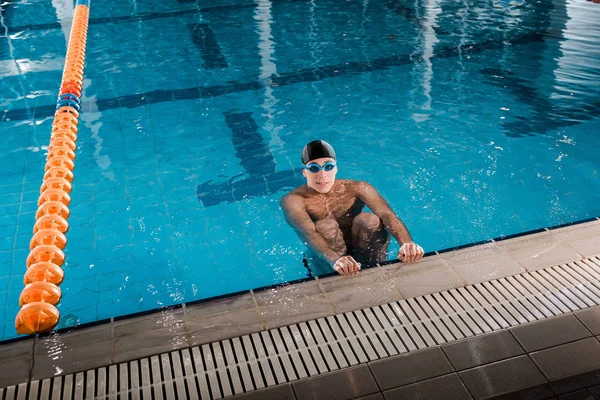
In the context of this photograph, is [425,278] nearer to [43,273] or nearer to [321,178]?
[321,178]

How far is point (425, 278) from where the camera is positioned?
3.24 m

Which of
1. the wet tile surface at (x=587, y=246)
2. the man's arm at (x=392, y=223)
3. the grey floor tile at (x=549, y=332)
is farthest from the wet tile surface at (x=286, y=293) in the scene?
the wet tile surface at (x=587, y=246)

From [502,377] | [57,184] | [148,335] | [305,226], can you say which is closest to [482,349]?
[502,377]

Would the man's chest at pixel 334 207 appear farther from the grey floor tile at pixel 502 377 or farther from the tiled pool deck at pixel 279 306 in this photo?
the grey floor tile at pixel 502 377

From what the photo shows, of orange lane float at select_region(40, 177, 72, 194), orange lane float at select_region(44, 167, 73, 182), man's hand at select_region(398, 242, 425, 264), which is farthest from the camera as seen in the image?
orange lane float at select_region(44, 167, 73, 182)

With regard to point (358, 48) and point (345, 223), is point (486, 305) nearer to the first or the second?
point (345, 223)

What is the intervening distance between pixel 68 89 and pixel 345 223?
4747 mm

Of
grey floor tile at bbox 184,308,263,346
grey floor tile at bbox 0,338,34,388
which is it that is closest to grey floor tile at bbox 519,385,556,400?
grey floor tile at bbox 184,308,263,346

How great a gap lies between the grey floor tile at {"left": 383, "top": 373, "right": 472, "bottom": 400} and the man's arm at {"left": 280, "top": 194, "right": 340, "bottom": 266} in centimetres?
96

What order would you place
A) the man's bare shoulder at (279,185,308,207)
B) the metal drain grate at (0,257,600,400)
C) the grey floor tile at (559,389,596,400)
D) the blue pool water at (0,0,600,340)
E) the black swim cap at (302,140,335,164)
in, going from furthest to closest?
1. the blue pool water at (0,0,600,340)
2. the man's bare shoulder at (279,185,308,207)
3. the black swim cap at (302,140,335,164)
4. the metal drain grate at (0,257,600,400)
5. the grey floor tile at (559,389,596,400)

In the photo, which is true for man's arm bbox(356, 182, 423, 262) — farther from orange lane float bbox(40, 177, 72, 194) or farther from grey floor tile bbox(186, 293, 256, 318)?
orange lane float bbox(40, 177, 72, 194)

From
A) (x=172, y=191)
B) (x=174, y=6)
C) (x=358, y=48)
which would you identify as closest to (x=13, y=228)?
(x=172, y=191)

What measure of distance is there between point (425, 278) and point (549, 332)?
73cm

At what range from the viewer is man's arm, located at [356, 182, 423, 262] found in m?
3.32
